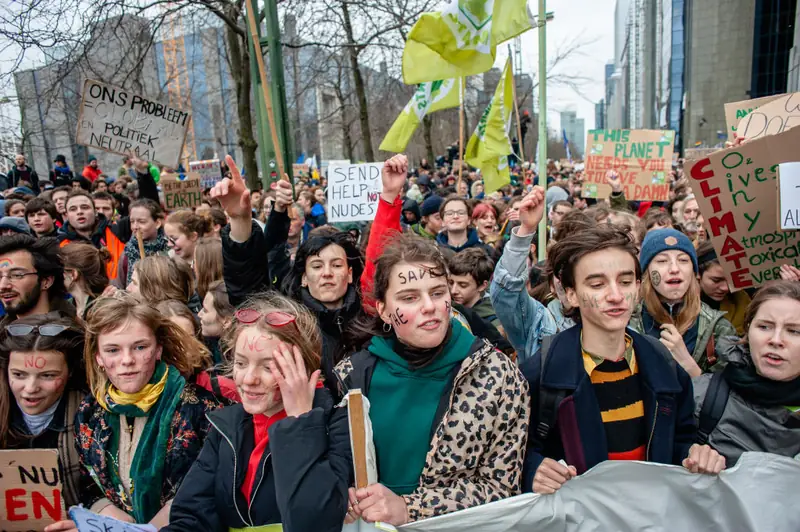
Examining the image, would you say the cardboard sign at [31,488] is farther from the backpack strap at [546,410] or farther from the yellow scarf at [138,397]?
the backpack strap at [546,410]

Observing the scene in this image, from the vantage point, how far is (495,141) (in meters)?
6.48

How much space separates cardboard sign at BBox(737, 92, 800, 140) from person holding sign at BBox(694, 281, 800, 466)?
9.22 feet

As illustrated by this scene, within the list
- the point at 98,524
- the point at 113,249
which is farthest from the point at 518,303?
the point at 113,249

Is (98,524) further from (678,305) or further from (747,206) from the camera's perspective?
(747,206)

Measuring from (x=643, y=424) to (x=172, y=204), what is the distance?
712 centimetres

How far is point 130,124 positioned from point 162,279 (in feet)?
9.69

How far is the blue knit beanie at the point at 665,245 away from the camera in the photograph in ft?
10.2

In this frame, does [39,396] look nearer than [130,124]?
Yes

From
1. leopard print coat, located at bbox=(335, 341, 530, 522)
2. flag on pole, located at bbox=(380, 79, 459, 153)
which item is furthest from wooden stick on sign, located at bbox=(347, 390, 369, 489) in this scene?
flag on pole, located at bbox=(380, 79, 459, 153)

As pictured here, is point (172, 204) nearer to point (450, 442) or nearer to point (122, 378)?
point (122, 378)

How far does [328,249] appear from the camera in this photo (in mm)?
3133

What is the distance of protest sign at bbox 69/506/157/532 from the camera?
6.57 feet

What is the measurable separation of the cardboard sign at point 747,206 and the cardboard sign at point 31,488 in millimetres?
3602

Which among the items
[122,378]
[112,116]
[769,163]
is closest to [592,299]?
[122,378]
